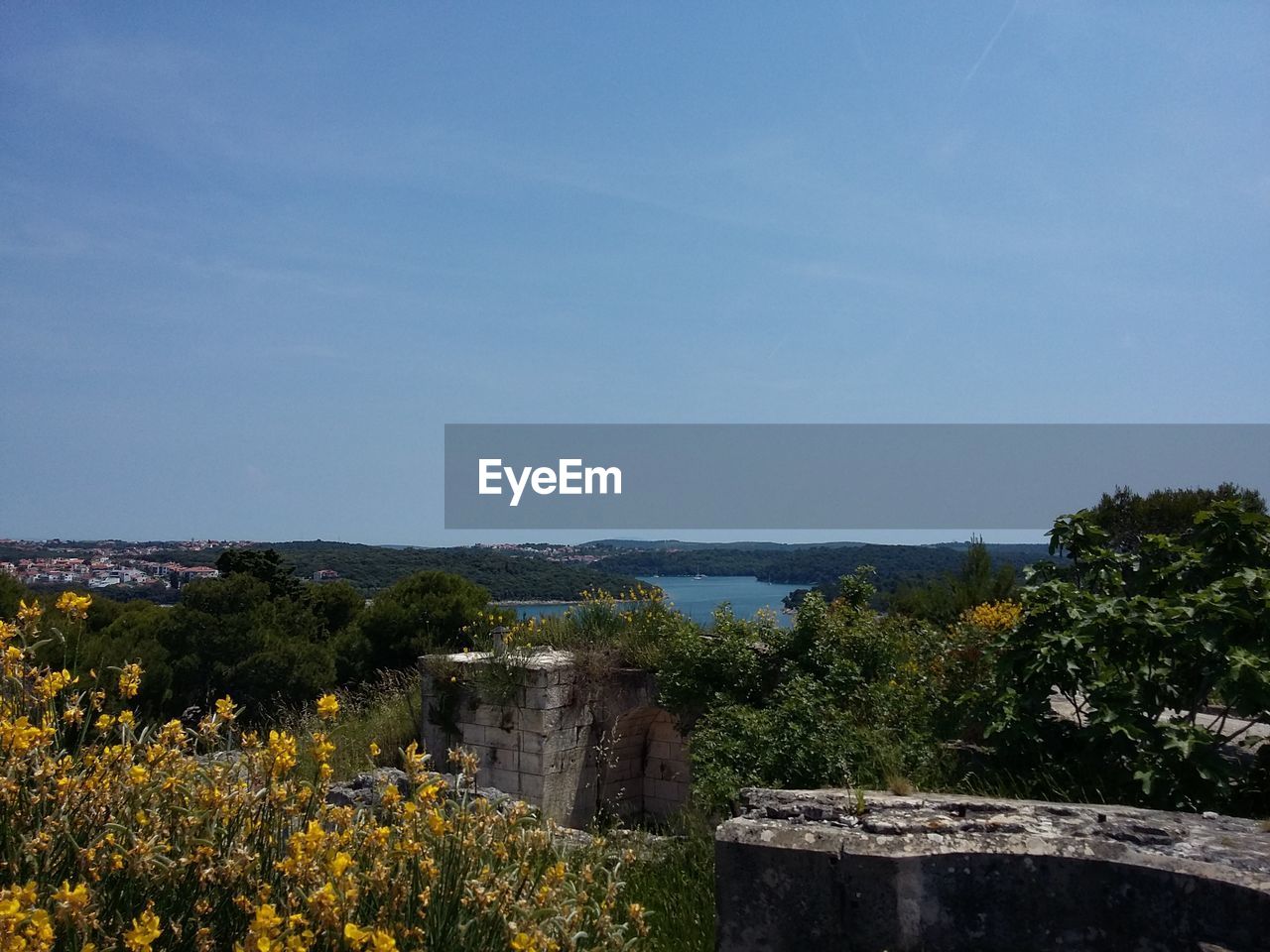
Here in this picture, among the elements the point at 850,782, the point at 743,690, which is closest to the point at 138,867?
the point at 850,782

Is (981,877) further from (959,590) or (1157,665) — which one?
(959,590)

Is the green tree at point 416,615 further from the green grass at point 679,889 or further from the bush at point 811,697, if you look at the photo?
the green grass at point 679,889

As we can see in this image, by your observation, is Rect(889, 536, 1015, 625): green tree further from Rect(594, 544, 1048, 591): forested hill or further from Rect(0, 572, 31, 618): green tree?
Rect(0, 572, 31, 618): green tree

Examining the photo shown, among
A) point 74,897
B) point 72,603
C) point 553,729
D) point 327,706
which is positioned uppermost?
point 72,603

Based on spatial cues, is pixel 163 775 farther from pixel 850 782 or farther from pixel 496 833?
pixel 850 782

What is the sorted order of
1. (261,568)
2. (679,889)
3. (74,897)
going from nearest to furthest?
1. (74,897)
2. (679,889)
3. (261,568)

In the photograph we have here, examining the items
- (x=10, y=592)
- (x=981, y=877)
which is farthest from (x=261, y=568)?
(x=981, y=877)

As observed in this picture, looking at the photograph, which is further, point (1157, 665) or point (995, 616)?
point (995, 616)
